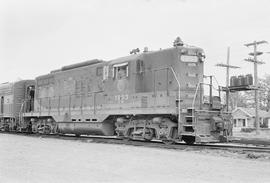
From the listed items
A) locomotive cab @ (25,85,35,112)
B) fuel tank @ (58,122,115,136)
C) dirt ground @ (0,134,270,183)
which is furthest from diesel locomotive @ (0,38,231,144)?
dirt ground @ (0,134,270,183)

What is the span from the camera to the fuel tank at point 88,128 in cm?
1491

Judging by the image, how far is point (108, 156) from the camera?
891 centimetres

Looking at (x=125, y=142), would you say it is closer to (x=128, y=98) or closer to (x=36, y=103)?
(x=128, y=98)

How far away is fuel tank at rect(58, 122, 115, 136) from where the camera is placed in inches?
587

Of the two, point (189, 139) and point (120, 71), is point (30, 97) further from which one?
point (189, 139)

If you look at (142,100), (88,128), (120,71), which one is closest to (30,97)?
(88,128)

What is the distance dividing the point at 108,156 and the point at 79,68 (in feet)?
29.9

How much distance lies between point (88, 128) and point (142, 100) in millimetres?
3662

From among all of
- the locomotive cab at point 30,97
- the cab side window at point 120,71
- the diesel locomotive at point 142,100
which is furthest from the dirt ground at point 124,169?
the locomotive cab at point 30,97

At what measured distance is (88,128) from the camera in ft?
51.5

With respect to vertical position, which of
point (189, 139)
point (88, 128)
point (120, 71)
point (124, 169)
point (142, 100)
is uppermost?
point (120, 71)

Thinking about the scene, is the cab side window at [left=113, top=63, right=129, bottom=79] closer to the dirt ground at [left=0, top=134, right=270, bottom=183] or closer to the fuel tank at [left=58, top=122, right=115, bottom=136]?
the fuel tank at [left=58, top=122, right=115, bottom=136]

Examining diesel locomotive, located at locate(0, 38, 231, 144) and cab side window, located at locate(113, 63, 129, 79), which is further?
cab side window, located at locate(113, 63, 129, 79)

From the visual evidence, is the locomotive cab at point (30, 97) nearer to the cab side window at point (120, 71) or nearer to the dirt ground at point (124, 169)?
the cab side window at point (120, 71)
